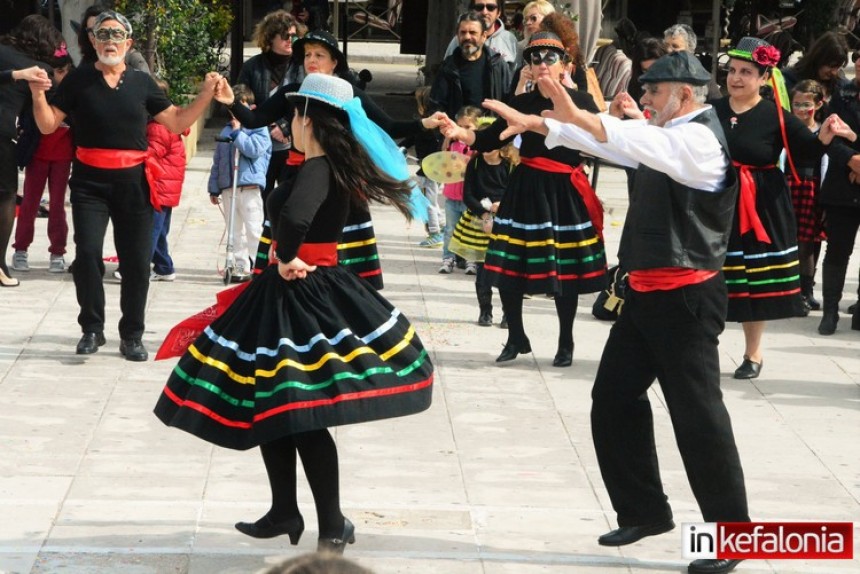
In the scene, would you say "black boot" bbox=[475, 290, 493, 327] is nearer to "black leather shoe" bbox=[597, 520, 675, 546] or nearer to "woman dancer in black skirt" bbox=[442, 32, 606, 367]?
"woman dancer in black skirt" bbox=[442, 32, 606, 367]

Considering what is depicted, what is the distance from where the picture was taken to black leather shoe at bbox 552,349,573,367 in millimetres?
8391

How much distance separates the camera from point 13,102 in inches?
396

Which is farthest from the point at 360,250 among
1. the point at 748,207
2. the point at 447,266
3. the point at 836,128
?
the point at 447,266

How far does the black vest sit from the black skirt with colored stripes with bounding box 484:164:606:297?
3039mm

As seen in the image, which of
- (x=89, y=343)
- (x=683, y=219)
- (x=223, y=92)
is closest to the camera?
(x=683, y=219)

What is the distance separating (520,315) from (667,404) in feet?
10.5

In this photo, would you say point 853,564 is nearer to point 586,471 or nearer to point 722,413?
point 722,413

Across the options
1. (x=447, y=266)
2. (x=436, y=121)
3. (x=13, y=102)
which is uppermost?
(x=436, y=121)

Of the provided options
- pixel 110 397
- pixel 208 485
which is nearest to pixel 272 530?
pixel 208 485

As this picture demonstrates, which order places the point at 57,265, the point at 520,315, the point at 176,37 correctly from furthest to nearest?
the point at 176,37 < the point at 57,265 < the point at 520,315

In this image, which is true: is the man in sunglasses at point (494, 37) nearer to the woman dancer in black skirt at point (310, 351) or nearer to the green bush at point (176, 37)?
the green bush at point (176, 37)

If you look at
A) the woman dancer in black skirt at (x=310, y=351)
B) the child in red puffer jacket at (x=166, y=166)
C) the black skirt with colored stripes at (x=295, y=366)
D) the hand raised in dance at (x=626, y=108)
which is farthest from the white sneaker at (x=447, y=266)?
the black skirt with colored stripes at (x=295, y=366)

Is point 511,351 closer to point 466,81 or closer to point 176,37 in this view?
point 466,81

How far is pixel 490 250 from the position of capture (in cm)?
841
